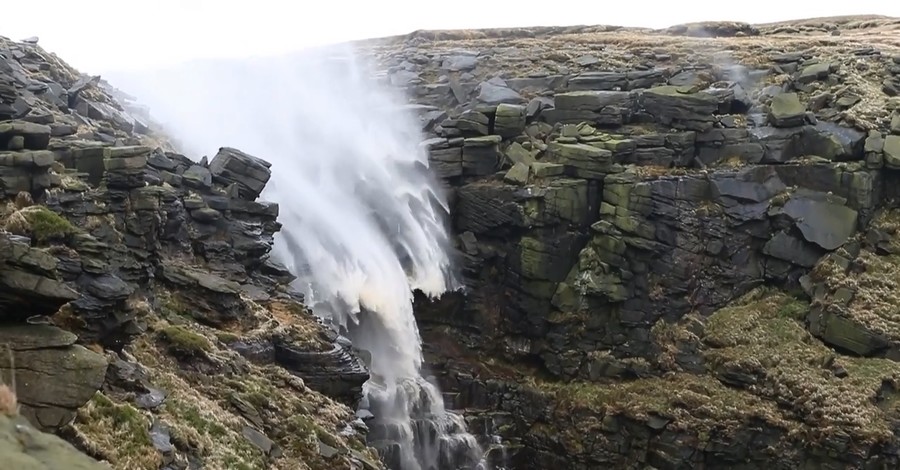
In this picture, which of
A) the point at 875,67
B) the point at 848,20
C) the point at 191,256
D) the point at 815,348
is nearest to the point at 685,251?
the point at 815,348

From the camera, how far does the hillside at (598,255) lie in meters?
23.9

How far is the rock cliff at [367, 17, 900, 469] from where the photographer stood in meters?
34.3

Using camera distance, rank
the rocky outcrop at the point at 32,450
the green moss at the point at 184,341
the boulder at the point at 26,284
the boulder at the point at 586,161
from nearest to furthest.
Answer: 1. the rocky outcrop at the point at 32,450
2. the boulder at the point at 26,284
3. the green moss at the point at 184,341
4. the boulder at the point at 586,161

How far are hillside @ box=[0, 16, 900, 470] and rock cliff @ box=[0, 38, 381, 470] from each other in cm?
11

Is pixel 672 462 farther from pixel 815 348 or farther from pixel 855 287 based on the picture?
pixel 855 287

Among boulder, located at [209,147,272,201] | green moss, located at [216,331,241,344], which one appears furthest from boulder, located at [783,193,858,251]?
green moss, located at [216,331,241,344]

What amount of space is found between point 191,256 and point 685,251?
2396 cm

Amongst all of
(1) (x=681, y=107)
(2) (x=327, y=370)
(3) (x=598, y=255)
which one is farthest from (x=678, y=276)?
(2) (x=327, y=370)

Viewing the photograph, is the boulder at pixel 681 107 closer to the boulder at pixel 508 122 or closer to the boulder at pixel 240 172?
the boulder at pixel 508 122

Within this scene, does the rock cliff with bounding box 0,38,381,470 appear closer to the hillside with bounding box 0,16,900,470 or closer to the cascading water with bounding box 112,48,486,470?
the hillside with bounding box 0,16,900,470

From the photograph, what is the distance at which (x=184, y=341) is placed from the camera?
68.4ft

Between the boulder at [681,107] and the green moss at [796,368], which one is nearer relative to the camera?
the green moss at [796,368]

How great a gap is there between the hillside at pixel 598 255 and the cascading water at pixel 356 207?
6.73ft

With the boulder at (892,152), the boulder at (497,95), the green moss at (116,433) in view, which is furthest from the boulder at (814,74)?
the green moss at (116,433)
